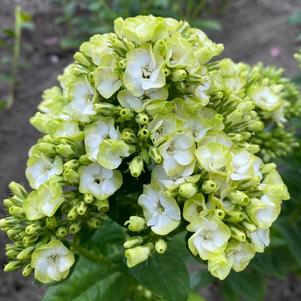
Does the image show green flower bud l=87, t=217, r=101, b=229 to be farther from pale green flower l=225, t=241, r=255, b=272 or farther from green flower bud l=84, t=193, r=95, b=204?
pale green flower l=225, t=241, r=255, b=272

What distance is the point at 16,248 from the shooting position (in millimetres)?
1004

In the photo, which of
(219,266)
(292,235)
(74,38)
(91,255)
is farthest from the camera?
(74,38)

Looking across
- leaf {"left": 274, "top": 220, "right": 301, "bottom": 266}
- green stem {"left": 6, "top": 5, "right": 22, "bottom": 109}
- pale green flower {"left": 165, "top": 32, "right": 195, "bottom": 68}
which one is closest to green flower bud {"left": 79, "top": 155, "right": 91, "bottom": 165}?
pale green flower {"left": 165, "top": 32, "right": 195, "bottom": 68}

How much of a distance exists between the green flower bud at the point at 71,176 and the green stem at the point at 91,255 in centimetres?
16

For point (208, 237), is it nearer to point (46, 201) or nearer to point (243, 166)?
point (243, 166)

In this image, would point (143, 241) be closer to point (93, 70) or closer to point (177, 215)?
point (177, 215)

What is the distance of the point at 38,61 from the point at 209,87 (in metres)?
2.20

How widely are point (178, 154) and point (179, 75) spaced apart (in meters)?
0.13

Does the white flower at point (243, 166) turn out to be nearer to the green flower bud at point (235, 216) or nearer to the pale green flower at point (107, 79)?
the green flower bud at point (235, 216)

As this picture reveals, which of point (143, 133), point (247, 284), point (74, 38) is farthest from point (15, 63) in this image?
point (143, 133)

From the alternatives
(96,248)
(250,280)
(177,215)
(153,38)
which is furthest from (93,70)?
(250,280)

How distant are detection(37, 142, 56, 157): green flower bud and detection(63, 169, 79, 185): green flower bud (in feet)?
0.18

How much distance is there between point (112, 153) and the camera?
958 mm

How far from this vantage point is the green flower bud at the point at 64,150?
3.20ft
